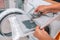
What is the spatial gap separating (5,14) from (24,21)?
60 cm

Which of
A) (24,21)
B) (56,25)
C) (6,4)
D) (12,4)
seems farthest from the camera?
(6,4)

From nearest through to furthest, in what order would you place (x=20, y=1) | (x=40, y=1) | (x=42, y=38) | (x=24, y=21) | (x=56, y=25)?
1. (x=42, y=38)
2. (x=56, y=25)
3. (x=24, y=21)
4. (x=40, y=1)
5. (x=20, y=1)

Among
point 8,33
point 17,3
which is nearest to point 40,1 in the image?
point 8,33

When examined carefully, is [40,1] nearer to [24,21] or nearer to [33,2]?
[33,2]

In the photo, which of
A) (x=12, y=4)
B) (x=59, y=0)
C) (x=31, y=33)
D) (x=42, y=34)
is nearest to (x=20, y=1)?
(x=12, y=4)

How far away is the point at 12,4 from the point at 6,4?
251 millimetres

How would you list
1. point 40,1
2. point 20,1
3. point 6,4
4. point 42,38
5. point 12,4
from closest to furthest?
point 42,38 < point 40,1 < point 20,1 < point 12,4 < point 6,4

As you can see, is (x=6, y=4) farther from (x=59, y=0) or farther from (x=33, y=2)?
(x=59, y=0)

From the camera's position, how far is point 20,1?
2.27 metres

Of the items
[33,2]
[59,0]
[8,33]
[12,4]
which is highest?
[59,0]

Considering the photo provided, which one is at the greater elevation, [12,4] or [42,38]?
[42,38]

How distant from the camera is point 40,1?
1.63 m

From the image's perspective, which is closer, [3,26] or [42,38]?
[42,38]

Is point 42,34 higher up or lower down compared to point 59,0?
lower down
